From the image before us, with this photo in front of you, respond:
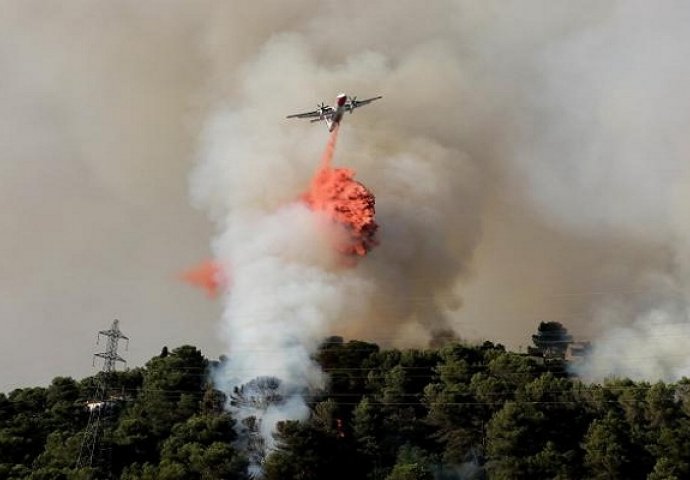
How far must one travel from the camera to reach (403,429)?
9256 centimetres

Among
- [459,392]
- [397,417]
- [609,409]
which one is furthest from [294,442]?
[609,409]

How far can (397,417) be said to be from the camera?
95312 mm

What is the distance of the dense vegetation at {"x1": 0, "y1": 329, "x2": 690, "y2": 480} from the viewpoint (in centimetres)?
8062

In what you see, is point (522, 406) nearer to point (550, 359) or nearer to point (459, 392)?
point (459, 392)

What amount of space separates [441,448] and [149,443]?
1382 inches

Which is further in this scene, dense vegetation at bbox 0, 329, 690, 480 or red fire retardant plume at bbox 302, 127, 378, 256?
red fire retardant plume at bbox 302, 127, 378, 256

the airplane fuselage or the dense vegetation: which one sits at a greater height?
the airplane fuselage

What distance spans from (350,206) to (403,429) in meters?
34.1

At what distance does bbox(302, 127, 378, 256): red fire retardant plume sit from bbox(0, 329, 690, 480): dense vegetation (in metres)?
15.4

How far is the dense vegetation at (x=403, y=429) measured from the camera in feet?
265

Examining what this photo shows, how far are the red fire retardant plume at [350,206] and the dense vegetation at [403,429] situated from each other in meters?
15.4

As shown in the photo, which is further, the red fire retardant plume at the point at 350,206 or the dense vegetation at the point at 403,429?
the red fire retardant plume at the point at 350,206

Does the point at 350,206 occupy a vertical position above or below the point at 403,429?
above

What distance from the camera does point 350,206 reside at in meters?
112
